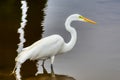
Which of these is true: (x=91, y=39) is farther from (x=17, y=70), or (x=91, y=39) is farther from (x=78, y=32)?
(x=17, y=70)

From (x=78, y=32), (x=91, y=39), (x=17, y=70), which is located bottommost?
(x=17, y=70)

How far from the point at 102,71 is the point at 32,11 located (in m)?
6.66

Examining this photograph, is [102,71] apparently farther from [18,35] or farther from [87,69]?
[18,35]

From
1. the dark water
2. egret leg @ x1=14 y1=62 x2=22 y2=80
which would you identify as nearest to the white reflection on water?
the dark water

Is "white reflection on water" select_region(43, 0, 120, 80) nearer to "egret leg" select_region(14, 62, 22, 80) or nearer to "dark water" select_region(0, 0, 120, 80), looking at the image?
"dark water" select_region(0, 0, 120, 80)

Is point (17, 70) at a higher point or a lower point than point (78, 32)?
lower

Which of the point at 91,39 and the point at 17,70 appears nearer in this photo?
the point at 17,70

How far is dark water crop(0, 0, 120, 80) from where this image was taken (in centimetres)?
862

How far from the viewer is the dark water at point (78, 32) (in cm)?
862

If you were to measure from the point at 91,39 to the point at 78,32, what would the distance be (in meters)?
0.75

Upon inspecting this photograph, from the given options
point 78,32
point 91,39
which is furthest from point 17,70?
point 78,32

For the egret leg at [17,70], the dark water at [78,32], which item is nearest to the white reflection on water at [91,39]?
the dark water at [78,32]

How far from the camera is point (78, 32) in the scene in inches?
447

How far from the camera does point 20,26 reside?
12547 mm
